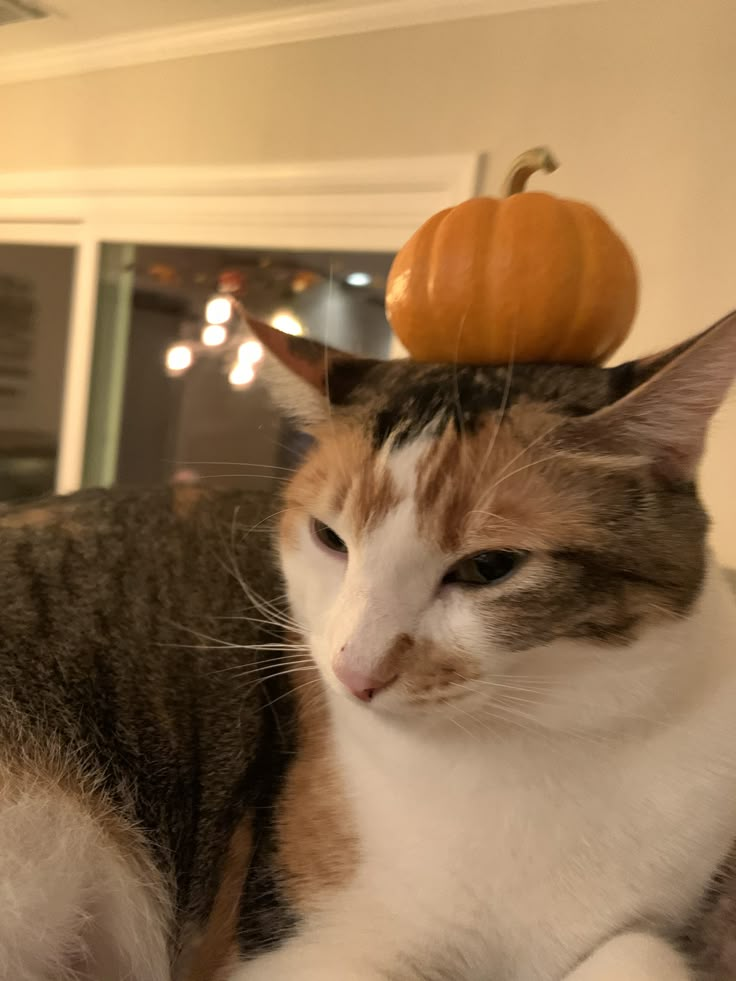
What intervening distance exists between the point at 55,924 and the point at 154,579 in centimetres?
48

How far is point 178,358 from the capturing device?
2.91 metres

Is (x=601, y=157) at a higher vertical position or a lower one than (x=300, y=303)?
higher

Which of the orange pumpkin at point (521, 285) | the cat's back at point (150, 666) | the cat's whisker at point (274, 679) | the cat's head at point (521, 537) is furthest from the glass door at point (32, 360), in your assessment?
the cat's head at point (521, 537)

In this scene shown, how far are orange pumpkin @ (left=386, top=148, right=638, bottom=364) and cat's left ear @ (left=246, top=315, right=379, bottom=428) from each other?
4.4 inches

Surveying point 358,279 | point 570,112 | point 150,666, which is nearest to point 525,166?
point 150,666

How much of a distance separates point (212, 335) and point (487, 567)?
2.26 meters

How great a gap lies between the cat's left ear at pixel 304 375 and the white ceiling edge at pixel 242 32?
58.3 inches

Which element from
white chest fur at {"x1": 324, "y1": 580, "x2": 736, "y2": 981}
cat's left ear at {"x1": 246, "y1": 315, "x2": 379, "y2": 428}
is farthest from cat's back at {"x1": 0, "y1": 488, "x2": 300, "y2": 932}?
white chest fur at {"x1": 324, "y1": 580, "x2": 736, "y2": 981}

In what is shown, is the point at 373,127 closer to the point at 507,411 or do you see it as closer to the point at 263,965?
the point at 507,411

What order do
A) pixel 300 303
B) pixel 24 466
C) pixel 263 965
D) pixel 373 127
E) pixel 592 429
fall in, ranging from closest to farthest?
pixel 592 429 → pixel 263 965 → pixel 373 127 → pixel 300 303 → pixel 24 466

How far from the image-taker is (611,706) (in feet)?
2.57

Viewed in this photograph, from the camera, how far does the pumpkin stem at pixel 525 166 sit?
42.0 inches

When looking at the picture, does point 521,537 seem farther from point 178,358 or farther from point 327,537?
point 178,358

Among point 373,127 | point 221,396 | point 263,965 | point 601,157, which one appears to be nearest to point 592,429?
point 263,965
